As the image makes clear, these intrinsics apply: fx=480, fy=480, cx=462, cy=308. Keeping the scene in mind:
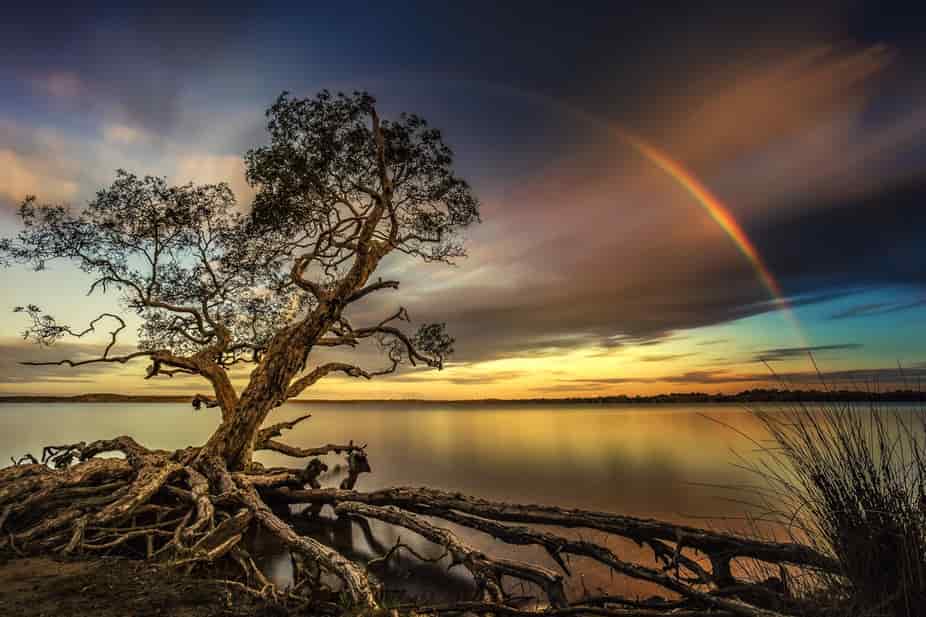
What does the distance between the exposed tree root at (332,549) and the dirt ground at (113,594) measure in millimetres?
438

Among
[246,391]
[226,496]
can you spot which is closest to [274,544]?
[226,496]

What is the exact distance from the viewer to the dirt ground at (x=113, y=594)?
192 inches

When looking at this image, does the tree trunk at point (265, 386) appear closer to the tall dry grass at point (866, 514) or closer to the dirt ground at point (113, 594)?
the dirt ground at point (113, 594)

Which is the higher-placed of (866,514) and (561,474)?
(866,514)

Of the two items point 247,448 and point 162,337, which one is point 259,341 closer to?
point 162,337

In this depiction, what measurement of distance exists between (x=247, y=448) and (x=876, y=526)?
42.0 feet

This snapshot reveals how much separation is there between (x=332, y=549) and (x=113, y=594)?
2437 millimetres

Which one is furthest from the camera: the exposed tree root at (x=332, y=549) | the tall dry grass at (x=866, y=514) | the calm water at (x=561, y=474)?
the calm water at (x=561, y=474)

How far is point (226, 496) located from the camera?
941cm

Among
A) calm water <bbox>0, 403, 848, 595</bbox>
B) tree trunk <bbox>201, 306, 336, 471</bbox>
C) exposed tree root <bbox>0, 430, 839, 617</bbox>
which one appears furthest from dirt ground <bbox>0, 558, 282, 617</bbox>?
tree trunk <bbox>201, 306, 336, 471</bbox>

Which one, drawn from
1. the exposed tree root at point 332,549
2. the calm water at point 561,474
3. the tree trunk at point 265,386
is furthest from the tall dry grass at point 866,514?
the tree trunk at point 265,386

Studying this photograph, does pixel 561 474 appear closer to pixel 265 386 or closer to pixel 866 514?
pixel 265 386

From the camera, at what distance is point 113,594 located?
5387 mm

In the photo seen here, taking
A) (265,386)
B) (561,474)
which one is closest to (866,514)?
(265,386)
